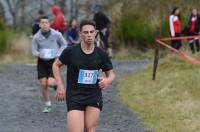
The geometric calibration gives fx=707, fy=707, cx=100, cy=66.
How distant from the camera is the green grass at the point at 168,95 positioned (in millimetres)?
10945

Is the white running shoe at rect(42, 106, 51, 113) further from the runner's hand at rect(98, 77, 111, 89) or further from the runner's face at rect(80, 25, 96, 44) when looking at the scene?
the runner's face at rect(80, 25, 96, 44)

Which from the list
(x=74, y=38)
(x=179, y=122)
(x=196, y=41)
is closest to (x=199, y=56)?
(x=196, y=41)

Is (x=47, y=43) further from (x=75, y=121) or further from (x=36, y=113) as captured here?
(x=75, y=121)

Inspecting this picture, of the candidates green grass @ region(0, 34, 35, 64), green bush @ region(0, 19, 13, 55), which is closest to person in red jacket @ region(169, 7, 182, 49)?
green grass @ region(0, 34, 35, 64)

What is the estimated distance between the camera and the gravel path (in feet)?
35.1

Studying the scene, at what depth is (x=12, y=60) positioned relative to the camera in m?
24.6

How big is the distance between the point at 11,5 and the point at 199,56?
47.1ft

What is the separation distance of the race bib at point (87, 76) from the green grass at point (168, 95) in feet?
8.93

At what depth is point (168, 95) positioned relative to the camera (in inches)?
542

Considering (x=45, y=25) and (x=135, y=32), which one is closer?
(x=45, y=25)

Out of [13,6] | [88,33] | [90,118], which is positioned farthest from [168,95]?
[13,6]

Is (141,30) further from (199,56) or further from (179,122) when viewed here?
(179,122)

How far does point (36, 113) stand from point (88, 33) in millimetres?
4780

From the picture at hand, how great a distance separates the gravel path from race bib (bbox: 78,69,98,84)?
2706 millimetres
